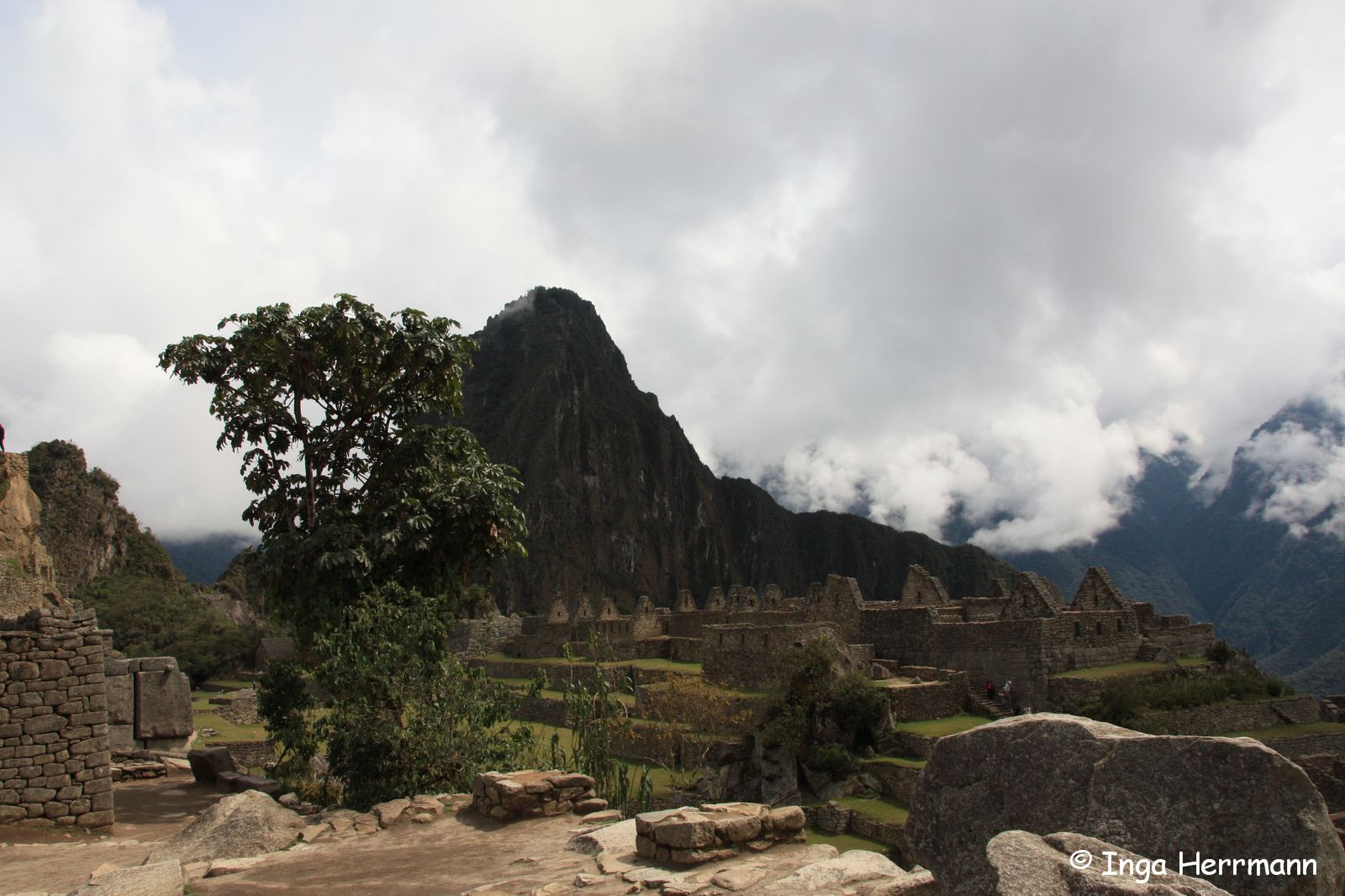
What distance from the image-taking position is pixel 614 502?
16500 centimetres

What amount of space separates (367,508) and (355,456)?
0.94 meters

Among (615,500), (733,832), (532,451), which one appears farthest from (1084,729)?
(615,500)

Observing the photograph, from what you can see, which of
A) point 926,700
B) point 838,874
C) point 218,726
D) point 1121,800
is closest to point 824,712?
point 926,700

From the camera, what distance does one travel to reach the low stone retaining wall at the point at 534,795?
7316mm

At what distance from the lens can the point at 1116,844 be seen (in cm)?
310

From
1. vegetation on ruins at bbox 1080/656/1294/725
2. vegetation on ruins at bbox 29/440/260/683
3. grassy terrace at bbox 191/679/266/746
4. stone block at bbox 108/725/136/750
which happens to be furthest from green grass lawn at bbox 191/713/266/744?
vegetation on ruins at bbox 29/440/260/683

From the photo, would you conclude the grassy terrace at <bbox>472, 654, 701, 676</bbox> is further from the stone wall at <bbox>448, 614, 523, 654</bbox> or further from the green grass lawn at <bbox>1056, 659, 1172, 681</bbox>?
the green grass lawn at <bbox>1056, 659, 1172, 681</bbox>

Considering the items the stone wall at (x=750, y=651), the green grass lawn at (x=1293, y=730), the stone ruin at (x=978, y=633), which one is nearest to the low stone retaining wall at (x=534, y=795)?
the stone ruin at (x=978, y=633)

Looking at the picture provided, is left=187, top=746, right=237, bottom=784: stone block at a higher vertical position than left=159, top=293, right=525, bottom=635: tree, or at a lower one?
lower

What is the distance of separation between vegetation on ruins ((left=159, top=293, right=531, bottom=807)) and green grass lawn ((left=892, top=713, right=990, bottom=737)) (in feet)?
28.0

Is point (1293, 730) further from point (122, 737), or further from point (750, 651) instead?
point (122, 737)

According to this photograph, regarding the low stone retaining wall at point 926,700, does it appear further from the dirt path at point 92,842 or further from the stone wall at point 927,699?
the dirt path at point 92,842

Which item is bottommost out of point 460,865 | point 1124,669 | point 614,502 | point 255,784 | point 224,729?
point 224,729

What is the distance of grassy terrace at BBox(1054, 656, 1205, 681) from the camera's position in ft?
56.0
